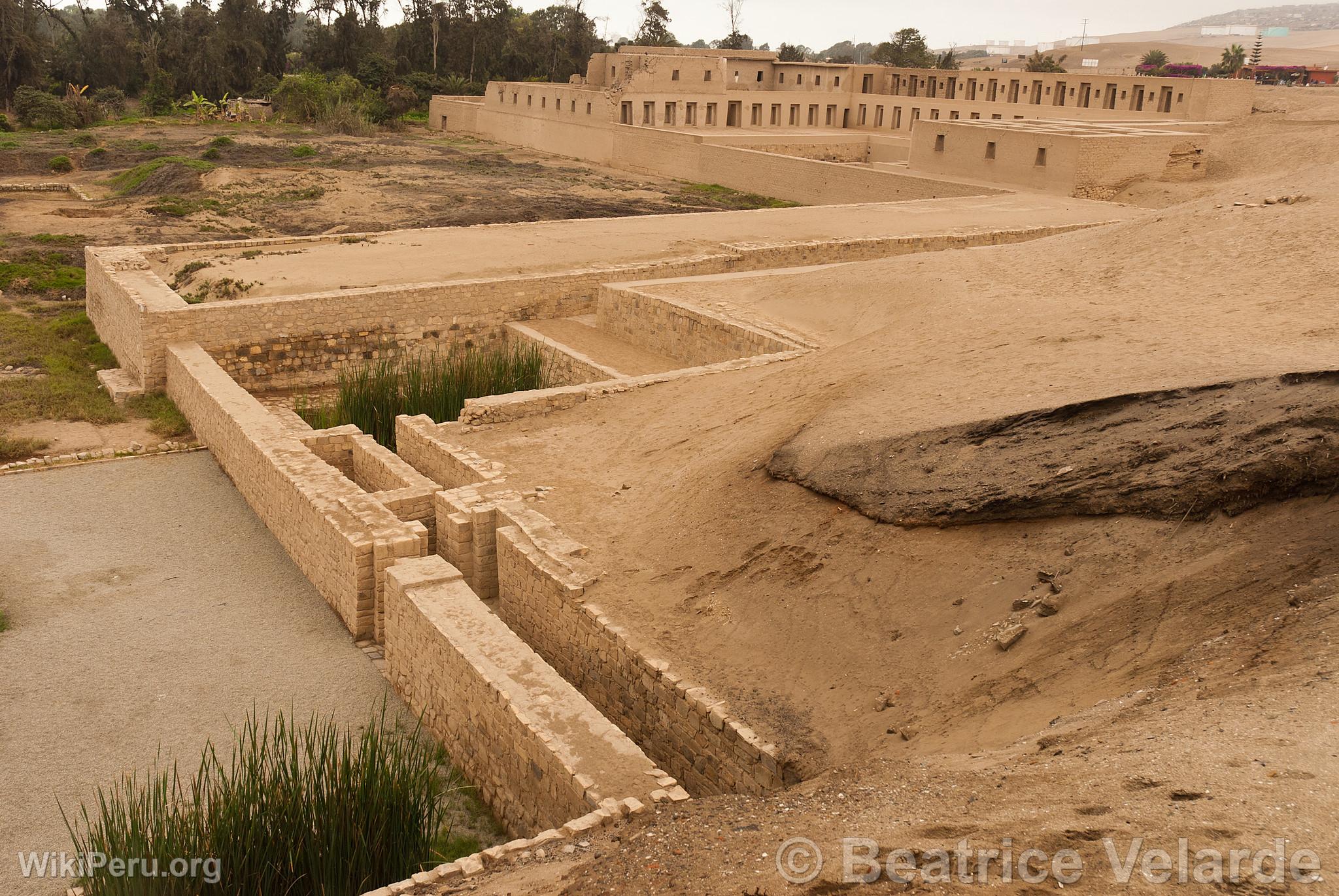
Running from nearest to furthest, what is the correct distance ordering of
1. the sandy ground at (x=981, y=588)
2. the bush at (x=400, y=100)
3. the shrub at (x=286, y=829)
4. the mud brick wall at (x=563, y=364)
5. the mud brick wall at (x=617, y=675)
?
the sandy ground at (x=981, y=588), the shrub at (x=286, y=829), the mud brick wall at (x=617, y=675), the mud brick wall at (x=563, y=364), the bush at (x=400, y=100)

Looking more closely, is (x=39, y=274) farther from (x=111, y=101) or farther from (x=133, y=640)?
(x=111, y=101)

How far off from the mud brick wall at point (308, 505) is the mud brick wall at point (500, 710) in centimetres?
44

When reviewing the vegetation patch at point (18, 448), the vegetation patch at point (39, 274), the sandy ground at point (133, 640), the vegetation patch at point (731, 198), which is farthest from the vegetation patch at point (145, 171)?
the sandy ground at point (133, 640)

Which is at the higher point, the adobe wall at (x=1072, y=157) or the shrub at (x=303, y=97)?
the shrub at (x=303, y=97)

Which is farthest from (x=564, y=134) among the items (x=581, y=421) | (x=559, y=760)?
(x=559, y=760)

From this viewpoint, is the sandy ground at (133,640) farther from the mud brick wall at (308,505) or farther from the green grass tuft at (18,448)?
the green grass tuft at (18,448)

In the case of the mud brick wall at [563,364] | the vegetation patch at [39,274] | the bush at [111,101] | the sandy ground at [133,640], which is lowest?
the sandy ground at [133,640]

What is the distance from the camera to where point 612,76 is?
3775 centimetres

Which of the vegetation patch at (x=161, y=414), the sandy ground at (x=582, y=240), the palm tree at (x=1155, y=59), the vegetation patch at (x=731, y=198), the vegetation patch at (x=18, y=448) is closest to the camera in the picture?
the vegetation patch at (x=18, y=448)

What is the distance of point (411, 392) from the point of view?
435 inches

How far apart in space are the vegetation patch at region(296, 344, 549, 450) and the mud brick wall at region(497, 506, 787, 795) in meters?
3.52

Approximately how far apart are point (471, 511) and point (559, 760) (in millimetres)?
2977

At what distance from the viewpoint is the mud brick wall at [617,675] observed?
5508 mm

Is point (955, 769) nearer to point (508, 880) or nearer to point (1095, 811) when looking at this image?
point (1095, 811)
